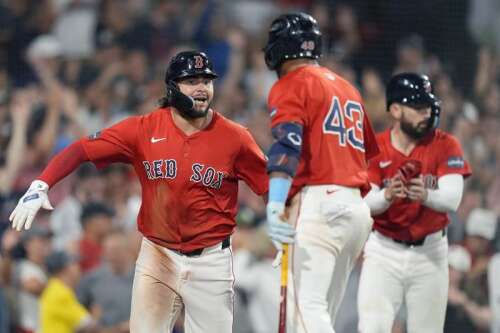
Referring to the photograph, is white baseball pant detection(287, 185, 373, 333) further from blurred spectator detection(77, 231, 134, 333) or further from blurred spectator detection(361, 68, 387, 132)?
blurred spectator detection(361, 68, 387, 132)

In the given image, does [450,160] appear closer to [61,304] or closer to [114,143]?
[114,143]

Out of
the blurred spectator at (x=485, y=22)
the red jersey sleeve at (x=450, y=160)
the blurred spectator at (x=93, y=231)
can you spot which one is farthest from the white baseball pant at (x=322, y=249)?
the blurred spectator at (x=485, y=22)

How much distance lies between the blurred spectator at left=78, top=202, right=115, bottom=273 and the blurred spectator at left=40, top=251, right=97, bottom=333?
0.78 meters

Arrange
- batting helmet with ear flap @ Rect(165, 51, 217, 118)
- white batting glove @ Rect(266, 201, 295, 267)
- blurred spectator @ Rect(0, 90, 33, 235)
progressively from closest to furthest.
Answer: white batting glove @ Rect(266, 201, 295, 267), batting helmet with ear flap @ Rect(165, 51, 217, 118), blurred spectator @ Rect(0, 90, 33, 235)

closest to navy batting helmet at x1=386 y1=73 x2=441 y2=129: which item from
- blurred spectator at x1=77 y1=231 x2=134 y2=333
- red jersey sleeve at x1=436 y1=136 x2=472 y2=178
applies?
red jersey sleeve at x1=436 y1=136 x2=472 y2=178

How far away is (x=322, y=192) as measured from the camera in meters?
5.84

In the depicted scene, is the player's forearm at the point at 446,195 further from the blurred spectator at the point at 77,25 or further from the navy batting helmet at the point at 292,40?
the blurred spectator at the point at 77,25

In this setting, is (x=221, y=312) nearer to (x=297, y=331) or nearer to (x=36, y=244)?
(x=297, y=331)

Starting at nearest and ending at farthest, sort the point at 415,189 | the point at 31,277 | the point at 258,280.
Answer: the point at 415,189 → the point at 31,277 → the point at 258,280

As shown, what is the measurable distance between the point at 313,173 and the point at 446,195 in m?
1.11

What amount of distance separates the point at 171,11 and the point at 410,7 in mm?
2643

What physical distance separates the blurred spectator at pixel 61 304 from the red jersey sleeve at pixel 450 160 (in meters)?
3.07

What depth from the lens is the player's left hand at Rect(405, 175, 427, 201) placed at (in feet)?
→ 21.3

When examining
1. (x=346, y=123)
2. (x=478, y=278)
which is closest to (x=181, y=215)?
(x=346, y=123)
